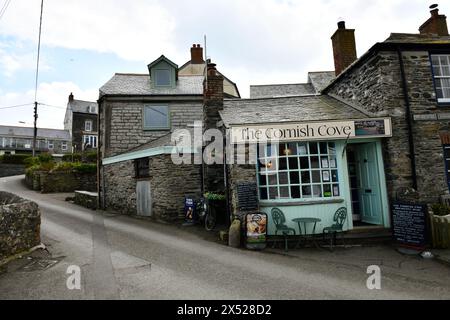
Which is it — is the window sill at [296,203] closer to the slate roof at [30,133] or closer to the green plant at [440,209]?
the green plant at [440,209]

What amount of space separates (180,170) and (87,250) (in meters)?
4.80

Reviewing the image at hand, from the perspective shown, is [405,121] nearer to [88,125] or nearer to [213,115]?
[213,115]

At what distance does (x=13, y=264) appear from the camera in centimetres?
582

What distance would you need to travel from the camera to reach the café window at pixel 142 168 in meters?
11.9

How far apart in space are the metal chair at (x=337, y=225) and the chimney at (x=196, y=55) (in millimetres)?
20089

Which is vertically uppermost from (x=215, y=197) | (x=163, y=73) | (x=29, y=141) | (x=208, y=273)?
(x=29, y=141)

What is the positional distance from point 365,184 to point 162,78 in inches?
505

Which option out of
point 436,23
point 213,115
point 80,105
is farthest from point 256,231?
point 80,105

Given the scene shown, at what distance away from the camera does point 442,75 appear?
8625mm

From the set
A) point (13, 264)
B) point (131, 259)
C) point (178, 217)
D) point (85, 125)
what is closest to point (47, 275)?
point (13, 264)

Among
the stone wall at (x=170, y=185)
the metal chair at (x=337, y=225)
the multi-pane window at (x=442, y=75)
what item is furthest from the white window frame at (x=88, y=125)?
the multi-pane window at (x=442, y=75)

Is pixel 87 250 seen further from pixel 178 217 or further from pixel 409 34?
pixel 409 34

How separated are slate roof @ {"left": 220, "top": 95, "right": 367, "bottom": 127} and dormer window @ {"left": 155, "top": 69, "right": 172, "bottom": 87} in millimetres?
6381

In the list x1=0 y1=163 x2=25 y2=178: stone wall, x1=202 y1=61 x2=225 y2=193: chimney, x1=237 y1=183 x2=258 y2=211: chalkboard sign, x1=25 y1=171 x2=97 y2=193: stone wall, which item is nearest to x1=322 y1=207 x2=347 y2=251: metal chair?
x1=237 y1=183 x2=258 y2=211: chalkboard sign
